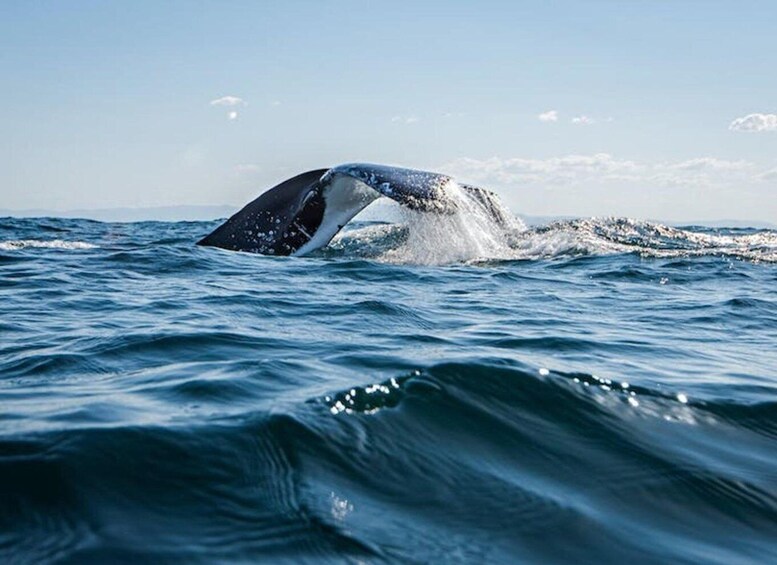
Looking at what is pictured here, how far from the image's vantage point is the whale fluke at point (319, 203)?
1022 centimetres

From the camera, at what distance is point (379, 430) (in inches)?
147

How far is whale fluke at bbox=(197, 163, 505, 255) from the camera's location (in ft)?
33.5

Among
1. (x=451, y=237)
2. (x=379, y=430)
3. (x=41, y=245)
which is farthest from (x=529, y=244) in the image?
(x=379, y=430)

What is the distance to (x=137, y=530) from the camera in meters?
2.69

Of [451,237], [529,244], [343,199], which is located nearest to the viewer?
[343,199]

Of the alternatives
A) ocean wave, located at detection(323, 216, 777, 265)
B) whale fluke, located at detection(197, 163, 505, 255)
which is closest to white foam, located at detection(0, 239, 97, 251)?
whale fluke, located at detection(197, 163, 505, 255)

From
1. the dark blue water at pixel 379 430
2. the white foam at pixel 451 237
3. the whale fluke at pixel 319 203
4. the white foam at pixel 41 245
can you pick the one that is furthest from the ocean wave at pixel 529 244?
the white foam at pixel 41 245

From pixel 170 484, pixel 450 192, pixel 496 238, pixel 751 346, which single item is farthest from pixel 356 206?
pixel 170 484

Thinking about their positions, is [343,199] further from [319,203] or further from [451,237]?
[451,237]

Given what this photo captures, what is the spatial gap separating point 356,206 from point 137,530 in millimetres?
8337

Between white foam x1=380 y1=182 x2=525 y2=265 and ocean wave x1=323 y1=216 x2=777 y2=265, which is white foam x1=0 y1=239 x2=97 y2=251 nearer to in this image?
ocean wave x1=323 y1=216 x2=777 y2=265

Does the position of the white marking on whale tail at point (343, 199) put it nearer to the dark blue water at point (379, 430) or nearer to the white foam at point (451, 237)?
the white foam at point (451, 237)

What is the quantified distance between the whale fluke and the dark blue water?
7.04 ft

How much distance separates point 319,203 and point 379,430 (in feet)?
24.6
